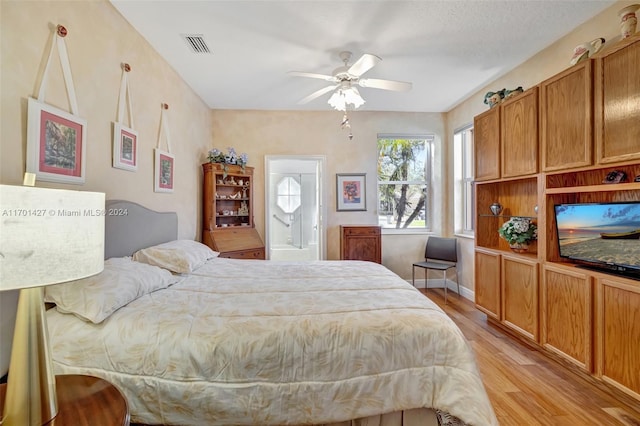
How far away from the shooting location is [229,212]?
4.08 m

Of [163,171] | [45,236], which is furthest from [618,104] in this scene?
[163,171]

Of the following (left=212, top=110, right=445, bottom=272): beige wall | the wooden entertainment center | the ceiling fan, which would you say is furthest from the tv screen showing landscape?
(left=212, top=110, right=445, bottom=272): beige wall

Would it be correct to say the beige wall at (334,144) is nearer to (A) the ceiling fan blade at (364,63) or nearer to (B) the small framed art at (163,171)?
(B) the small framed art at (163,171)

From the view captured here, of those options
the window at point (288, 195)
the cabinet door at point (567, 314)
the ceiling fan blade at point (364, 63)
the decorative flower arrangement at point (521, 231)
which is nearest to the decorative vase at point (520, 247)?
the decorative flower arrangement at point (521, 231)

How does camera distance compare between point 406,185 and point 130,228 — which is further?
point 406,185

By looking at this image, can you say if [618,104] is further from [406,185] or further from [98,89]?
[98,89]

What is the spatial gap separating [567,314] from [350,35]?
2.82 metres

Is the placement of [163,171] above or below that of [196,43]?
below

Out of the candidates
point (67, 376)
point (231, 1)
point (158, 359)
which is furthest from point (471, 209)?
point (67, 376)

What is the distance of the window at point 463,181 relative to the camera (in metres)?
4.18

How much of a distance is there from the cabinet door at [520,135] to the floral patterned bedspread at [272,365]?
197cm

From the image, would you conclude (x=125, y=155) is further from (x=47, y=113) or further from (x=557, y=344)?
(x=557, y=344)

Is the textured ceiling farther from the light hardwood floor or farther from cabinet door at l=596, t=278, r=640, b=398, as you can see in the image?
the light hardwood floor

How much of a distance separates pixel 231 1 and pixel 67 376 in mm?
2390
